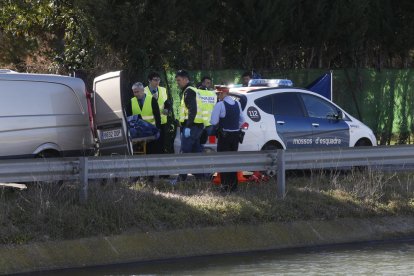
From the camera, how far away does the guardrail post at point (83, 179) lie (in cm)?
1029

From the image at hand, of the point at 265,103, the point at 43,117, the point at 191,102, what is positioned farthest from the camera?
the point at 265,103

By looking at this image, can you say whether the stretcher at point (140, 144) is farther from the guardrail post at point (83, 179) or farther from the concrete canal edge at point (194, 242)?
the concrete canal edge at point (194, 242)

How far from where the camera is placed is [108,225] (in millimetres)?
10000

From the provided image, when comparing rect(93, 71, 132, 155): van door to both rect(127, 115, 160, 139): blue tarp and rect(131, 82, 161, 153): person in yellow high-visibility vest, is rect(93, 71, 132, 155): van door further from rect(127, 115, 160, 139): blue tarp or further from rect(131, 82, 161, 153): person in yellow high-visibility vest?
rect(131, 82, 161, 153): person in yellow high-visibility vest

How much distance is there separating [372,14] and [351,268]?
13.4m

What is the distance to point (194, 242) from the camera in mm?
10172

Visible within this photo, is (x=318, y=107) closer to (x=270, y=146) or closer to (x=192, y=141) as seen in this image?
(x=270, y=146)

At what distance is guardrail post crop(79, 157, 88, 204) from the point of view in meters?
10.3

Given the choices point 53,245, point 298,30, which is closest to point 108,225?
point 53,245

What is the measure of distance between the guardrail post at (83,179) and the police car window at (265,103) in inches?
179

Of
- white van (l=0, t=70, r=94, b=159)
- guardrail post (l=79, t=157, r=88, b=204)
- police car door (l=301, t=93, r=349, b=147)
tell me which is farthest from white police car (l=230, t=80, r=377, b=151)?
guardrail post (l=79, t=157, r=88, b=204)

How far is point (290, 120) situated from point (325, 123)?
80 centimetres

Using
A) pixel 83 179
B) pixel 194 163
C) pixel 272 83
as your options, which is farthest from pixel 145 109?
pixel 83 179

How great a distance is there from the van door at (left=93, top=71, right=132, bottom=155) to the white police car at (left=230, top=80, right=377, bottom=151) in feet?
7.25
